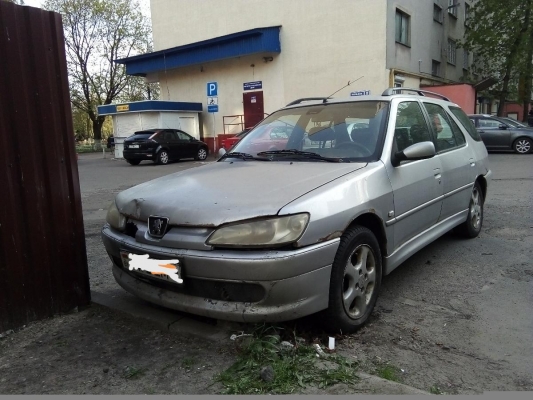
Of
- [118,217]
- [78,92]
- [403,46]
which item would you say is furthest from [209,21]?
[118,217]

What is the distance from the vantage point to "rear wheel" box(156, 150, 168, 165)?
18344 millimetres

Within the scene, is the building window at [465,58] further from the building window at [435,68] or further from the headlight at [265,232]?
the headlight at [265,232]

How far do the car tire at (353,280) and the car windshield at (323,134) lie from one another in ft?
2.29

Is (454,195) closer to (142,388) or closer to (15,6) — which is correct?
(142,388)

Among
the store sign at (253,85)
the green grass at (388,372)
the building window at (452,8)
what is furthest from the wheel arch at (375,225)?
the building window at (452,8)

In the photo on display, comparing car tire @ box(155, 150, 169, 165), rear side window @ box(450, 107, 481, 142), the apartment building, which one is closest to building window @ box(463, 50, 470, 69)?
the apartment building

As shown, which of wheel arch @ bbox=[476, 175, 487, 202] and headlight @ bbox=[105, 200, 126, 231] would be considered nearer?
headlight @ bbox=[105, 200, 126, 231]

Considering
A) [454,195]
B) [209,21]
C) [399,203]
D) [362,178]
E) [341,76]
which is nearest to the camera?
[362,178]

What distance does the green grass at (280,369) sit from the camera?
88.6 inches

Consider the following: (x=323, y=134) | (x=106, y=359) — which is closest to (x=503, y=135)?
(x=323, y=134)

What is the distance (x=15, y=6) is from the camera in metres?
2.90

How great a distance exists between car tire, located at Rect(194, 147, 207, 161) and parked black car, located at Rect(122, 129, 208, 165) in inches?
21.7

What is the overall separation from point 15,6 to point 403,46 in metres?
18.4

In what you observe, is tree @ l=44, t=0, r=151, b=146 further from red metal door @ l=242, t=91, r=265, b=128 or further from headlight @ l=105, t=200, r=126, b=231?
headlight @ l=105, t=200, r=126, b=231
